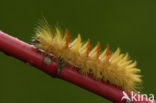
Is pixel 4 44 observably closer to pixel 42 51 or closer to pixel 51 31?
pixel 42 51

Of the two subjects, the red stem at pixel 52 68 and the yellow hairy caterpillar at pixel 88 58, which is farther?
the yellow hairy caterpillar at pixel 88 58

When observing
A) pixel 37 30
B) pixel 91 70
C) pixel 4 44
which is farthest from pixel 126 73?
pixel 4 44

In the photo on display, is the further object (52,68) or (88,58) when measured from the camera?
(88,58)

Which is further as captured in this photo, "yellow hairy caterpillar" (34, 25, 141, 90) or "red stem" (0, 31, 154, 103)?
"yellow hairy caterpillar" (34, 25, 141, 90)

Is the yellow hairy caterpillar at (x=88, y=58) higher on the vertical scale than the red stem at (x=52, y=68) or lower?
higher
